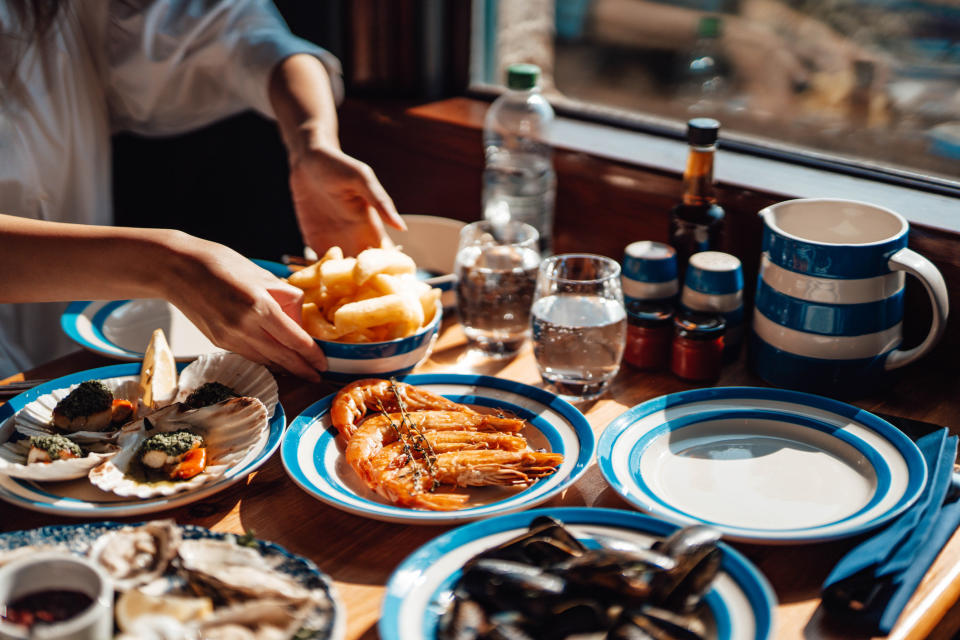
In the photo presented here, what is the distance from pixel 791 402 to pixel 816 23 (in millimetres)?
2656

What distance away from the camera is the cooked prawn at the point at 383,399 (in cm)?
113

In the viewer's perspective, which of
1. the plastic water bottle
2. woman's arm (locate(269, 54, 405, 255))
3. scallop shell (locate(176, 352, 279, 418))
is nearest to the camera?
scallop shell (locate(176, 352, 279, 418))

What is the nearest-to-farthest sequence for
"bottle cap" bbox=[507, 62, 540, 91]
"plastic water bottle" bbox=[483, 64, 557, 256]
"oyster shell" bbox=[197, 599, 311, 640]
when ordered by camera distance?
"oyster shell" bbox=[197, 599, 311, 640], "bottle cap" bbox=[507, 62, 540, 91], "plastic water bottle" bbox=[483, 64, 557, 256]

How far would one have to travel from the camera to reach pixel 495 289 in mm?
1365

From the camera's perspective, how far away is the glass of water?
121 centimetres

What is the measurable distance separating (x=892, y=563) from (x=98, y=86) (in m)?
1.77

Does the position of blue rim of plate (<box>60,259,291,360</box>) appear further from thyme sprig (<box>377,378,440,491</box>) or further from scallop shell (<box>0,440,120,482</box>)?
thyme sprig (<box>377,378,440,491</box>)

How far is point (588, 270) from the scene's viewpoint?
1.29 metres

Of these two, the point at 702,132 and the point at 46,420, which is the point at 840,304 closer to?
the point at 702,132

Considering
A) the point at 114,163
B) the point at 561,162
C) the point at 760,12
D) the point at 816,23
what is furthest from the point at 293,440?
the point at 760,12

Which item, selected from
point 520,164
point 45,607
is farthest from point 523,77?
point 45,607

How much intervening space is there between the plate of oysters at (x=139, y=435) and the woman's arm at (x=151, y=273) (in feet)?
0.27

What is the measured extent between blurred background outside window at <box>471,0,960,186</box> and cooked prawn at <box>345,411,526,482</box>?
989 millimetres

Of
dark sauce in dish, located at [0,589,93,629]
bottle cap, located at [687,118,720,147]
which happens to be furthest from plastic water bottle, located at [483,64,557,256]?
dark sauce in dish, located at [0,589,93,629]
